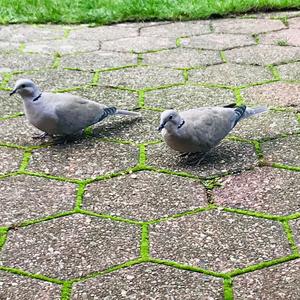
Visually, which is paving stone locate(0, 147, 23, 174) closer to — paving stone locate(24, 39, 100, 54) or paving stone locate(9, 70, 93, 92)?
paving stone locate(9, 70, 93, 92)

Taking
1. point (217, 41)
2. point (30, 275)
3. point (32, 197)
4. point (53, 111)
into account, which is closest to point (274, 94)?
point (217, 41)

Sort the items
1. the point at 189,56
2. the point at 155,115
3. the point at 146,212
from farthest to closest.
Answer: the point at 189,56 < the point at 155,115 < the point at 146,212

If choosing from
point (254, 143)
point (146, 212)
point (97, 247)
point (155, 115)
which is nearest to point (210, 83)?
point (155, 115)

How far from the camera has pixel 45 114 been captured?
12.3 ft

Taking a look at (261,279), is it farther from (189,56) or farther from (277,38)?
(277,38)

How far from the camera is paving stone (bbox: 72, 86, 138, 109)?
14.6 feet

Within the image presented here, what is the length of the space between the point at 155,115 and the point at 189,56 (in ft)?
3.86

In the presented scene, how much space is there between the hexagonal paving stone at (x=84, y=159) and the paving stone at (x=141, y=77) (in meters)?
0.94

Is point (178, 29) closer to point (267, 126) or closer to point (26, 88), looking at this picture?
point (267, 126)

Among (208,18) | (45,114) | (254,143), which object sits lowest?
(208,18)

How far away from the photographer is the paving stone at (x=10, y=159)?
3662mm

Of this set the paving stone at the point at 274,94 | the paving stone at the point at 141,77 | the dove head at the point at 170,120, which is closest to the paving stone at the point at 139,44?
the paving stone at the point at 141,77

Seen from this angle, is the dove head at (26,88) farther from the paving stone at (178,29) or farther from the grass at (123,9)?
the grass at (123,9)

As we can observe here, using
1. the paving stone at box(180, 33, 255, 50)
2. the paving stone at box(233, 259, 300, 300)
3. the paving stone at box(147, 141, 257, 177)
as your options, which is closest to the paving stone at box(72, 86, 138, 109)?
the paving stone at box(147, 141, 257, 177)
